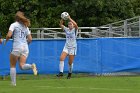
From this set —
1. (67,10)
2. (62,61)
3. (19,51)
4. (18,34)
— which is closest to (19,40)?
(18,34)

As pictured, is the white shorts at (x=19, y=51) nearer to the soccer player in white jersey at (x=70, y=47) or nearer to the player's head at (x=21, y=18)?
the player's head at (x=21, y=18)

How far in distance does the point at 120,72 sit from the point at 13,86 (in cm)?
578

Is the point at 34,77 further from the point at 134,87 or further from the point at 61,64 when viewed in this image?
the point at 134,87

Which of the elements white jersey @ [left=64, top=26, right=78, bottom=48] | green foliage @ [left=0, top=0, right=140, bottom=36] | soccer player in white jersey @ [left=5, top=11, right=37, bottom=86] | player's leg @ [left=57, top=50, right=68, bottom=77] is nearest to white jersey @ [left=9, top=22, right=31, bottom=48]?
soccer player in white jersey @ [left=5, top=11, right=37, bottom=86]

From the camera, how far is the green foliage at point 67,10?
40906mm

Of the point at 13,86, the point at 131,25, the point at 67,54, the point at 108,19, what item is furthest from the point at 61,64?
the point at 108,19

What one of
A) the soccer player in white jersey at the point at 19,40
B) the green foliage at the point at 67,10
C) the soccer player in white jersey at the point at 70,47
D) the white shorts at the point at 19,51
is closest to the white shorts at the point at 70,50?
the soccer player in white jersey at the point at 70,47

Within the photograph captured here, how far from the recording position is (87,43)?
1808 centimetres

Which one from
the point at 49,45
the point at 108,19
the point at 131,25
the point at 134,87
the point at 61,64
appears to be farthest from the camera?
the point at 108,19

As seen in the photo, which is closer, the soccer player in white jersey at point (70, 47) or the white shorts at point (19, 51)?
the white shorts at point (19, 51)

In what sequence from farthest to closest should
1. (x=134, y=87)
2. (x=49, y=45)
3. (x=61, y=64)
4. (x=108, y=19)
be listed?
(x=108, y=19), (x=49, y=45), (x=61, y=64), (x=134, y=87)

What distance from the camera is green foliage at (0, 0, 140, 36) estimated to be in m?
40.9

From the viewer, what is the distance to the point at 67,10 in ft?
135

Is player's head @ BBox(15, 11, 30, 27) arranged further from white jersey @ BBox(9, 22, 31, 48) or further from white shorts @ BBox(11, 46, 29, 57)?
white shorts @ BBox(11, 46, 29, 57)
